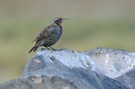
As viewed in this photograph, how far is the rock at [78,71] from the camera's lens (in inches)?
336

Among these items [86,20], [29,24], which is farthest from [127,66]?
[86,20]

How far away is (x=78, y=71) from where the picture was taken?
900 centimetres

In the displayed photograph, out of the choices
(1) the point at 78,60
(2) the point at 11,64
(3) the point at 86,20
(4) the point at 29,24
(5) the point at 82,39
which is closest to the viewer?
(1) the point at 78,60

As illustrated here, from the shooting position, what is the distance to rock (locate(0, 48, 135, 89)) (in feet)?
28.0

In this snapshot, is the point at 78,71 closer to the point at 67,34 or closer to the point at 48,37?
the point at 48,37

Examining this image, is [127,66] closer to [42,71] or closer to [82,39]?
[42,71]

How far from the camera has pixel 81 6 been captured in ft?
124

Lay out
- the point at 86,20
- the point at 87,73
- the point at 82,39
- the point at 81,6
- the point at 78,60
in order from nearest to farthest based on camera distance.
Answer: the point at 87,73 < the point at 78,60 < the point at 82,39 < the point at 86,20 < the point at 81,6

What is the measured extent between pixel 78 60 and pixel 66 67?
0.95 m

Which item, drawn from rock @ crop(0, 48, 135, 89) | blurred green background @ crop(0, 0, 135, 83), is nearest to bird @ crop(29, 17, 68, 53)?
rock @ crop(0, 48, 135, 89)

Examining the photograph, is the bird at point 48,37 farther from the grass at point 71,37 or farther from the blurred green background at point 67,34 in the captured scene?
the grass at point 71,37

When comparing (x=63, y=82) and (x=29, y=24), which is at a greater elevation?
(x=63, y=82)

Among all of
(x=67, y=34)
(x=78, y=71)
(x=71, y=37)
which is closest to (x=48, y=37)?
(x=78, y=71)

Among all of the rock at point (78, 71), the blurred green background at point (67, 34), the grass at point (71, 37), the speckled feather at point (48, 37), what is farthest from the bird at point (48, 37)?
the grass at point (71, 37)
